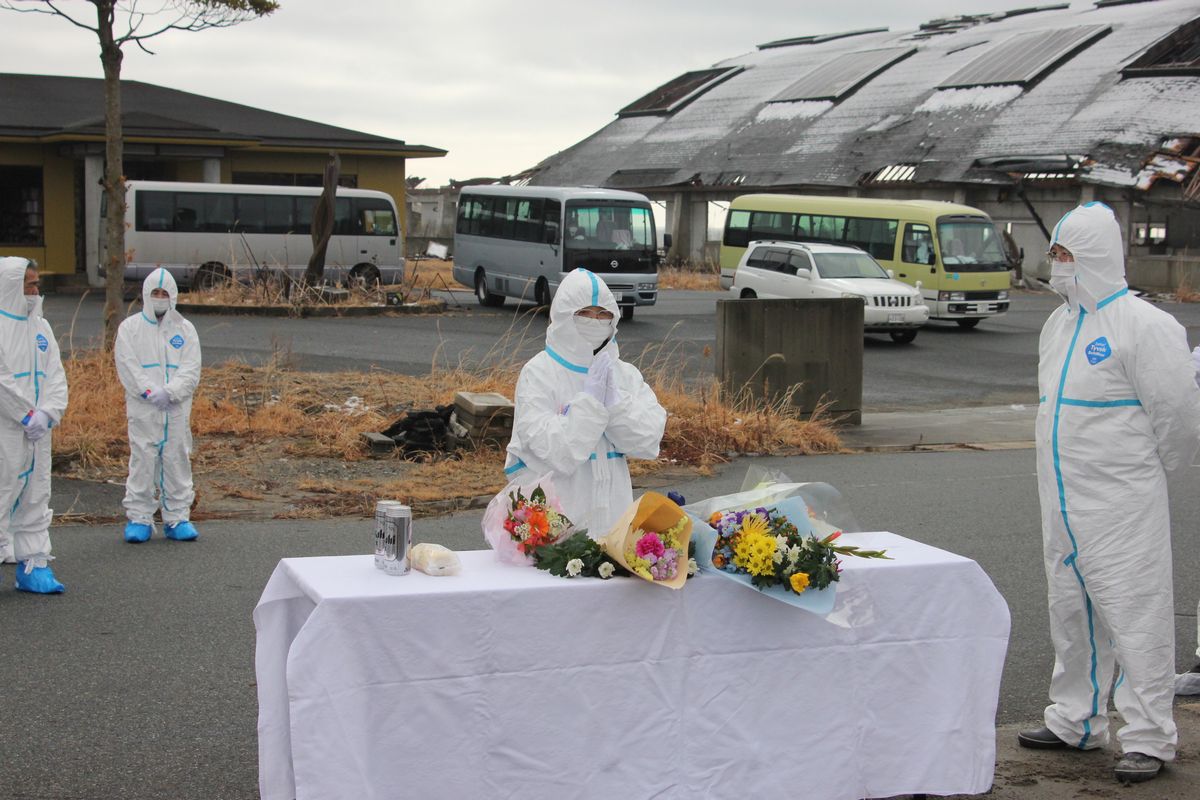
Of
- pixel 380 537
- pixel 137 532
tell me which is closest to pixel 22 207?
pixel 137 532

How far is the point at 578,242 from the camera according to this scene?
90.0 ft

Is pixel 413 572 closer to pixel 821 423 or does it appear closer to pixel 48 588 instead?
pixel 48 588

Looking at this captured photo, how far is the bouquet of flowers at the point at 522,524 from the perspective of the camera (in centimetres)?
441

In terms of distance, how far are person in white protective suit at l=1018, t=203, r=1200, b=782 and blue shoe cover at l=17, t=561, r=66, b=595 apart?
518cm

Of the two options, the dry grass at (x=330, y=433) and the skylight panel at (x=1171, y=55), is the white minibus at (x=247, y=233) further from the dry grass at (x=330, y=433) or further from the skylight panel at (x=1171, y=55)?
the skylight panel at (x=1171, y=55)

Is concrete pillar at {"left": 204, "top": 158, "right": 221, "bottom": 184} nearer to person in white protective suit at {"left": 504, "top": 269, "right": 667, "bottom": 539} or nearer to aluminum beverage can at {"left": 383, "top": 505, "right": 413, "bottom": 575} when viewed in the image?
person in white protective suit at {"left": 504, "top": 269, "right": 667, "bottom": 539}

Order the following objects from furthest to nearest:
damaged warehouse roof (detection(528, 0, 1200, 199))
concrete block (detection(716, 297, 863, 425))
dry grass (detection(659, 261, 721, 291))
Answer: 1. dry grass (detection(659, 261, 721, 291))
2. damaged warehouse roof (detection(528, 0, 1200, 199))
3. concrete block (detection(716, 297, 863, 425))

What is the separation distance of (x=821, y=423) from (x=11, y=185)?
84.8 feet

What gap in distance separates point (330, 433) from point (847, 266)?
585 inches

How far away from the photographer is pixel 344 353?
19938mm

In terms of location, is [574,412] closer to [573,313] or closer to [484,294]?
[573,313]

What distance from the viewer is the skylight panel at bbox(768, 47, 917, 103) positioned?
157 ft

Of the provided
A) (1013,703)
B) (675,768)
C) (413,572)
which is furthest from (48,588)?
(1013,703)

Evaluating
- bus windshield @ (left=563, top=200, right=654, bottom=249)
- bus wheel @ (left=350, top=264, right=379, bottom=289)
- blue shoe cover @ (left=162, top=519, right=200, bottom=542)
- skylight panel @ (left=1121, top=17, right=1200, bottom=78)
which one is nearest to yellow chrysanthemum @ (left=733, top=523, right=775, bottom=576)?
blue shoe cover @ (left=162, top=519, right=200, bottom=542)
